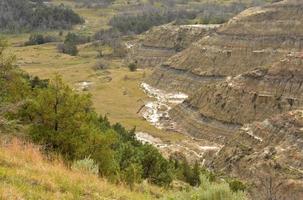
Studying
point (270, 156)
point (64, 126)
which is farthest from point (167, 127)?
point (64, 126)

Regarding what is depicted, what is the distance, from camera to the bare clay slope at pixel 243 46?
286 feet

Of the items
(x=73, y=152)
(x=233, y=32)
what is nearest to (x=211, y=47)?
(x=233, y=32)

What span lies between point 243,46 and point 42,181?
261ft

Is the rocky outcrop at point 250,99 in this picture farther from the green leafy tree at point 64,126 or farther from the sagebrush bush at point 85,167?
the sagebrush bush at point 85,167

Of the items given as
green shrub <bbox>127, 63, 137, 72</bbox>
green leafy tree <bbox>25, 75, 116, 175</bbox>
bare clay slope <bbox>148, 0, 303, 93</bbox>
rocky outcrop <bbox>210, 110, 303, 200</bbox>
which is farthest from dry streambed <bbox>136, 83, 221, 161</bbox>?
green leafy tree <bbox>25, 75, 116, 175</bbox>

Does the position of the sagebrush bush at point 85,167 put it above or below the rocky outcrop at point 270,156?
above

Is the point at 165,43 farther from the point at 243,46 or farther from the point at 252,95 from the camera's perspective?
the point at 252,95

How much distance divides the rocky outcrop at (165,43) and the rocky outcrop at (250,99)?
142 ft

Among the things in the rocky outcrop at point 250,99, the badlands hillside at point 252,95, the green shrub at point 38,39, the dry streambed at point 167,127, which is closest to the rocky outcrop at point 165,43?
the badlands hillside at point 252,95

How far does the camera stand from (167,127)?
76375 millimetres

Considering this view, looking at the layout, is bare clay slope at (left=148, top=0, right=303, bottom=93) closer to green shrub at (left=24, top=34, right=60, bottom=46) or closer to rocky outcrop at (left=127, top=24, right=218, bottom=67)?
rocky outcrop at (left=127, top=24, right=218, bottom=67)

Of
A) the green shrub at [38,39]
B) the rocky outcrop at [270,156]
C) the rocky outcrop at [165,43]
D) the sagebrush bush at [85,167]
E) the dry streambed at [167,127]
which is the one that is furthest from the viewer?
the green shrub at [38,39]

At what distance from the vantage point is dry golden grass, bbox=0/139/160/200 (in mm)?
12734

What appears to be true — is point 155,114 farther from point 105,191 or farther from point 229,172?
point 105,191
